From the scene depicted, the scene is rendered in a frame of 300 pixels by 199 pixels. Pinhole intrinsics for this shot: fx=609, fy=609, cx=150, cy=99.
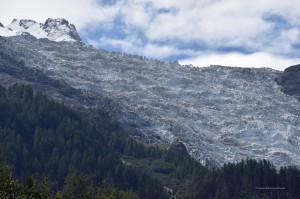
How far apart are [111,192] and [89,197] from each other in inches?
373

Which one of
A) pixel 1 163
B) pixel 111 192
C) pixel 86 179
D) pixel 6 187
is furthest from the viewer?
pixel 86 179

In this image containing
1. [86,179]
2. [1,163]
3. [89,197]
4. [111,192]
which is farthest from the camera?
[86,179]

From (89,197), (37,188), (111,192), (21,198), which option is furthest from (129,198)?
(21,198)

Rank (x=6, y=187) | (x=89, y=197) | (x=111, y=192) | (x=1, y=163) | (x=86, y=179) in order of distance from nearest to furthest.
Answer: (x=6, y=187) < (x=1, y=163) < (x=89, y=197) < (x=111, y=192) < (x=86, y=179)

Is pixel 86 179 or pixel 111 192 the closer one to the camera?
pixel 111 192

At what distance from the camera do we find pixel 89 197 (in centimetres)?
11069

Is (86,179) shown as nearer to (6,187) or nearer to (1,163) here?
(1,163)

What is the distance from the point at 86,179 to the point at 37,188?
3922 cm

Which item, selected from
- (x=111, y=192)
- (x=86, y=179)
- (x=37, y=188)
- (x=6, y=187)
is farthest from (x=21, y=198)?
(x=86, y=179)

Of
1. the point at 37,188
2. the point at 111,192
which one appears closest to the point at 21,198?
the point at 37,188

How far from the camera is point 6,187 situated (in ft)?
279

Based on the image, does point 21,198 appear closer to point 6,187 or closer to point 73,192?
point 6,187

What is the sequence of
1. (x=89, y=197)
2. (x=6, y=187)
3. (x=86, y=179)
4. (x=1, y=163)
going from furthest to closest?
(x=86, y=179) → (x=89, y=197) → (x=1, y=163) → (x=6, y=187)

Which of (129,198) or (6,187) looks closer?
(6,187)
